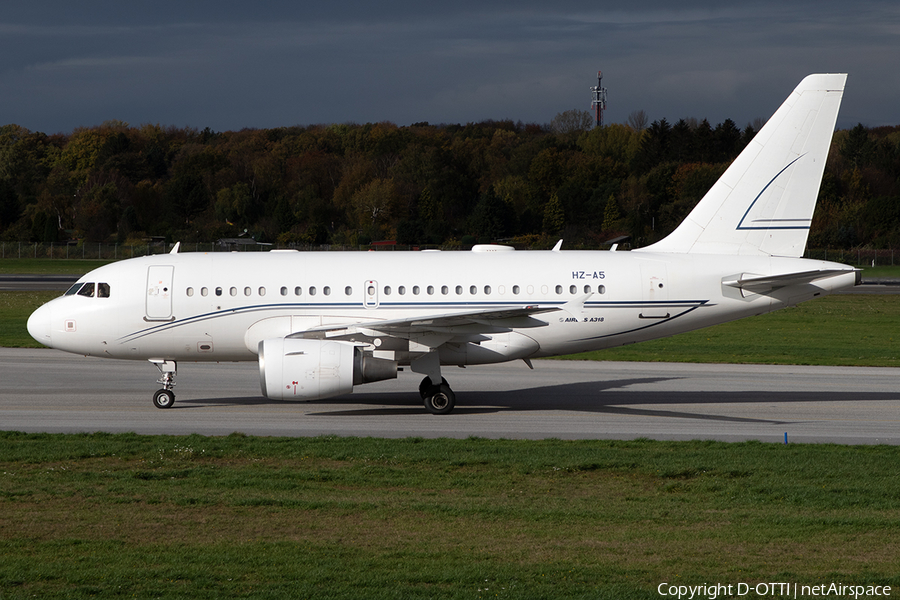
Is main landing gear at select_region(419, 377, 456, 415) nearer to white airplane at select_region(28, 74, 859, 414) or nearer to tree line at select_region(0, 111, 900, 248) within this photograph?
white airplane at select_region(28, 74, 859, 414)

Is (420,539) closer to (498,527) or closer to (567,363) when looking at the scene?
(498,527)

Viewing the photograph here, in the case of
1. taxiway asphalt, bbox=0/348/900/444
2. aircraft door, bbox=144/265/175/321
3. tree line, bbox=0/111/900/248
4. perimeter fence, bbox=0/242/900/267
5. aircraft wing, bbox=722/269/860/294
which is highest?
tree line, bbox=0/111/900/248

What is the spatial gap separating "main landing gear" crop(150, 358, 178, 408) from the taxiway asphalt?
22 cm

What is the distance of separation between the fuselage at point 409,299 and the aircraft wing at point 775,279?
135 millimetres

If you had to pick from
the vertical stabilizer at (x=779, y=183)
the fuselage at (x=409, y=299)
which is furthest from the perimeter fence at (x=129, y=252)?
the fuselage at (x=409, y=299)

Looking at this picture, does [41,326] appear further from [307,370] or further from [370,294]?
[370,294]

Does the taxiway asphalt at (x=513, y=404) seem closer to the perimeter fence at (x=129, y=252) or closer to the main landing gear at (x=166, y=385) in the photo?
the main landing gear at (x=166, y=385)

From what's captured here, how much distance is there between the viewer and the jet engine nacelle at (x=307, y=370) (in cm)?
1938

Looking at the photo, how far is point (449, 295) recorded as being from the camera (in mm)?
21500

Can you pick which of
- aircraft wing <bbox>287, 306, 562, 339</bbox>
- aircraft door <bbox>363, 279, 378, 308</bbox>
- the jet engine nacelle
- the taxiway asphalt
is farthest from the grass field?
aircraft door <bbox>363, 279, 378, 308</bbox>

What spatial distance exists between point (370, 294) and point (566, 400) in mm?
5822

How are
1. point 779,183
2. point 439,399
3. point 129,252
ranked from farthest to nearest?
point 129,252 → point 779,183 → point 439,399

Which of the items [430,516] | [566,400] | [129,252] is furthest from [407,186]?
[430,516]

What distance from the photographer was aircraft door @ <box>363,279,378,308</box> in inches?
→ 845
